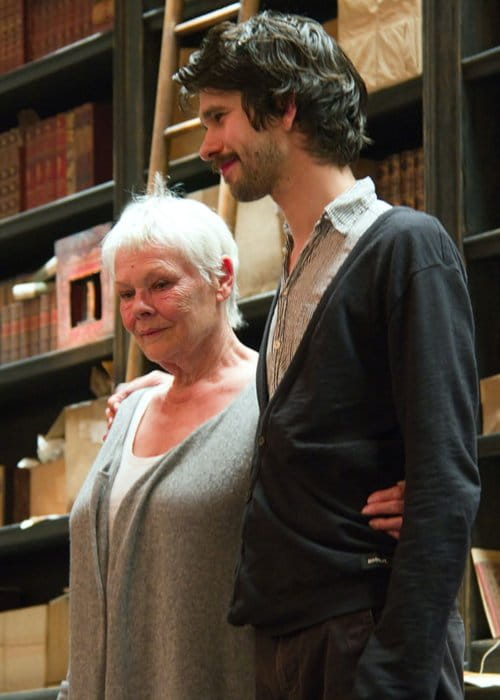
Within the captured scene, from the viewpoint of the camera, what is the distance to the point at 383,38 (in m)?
2.99

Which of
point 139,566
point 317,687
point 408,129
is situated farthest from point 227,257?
point 408,129

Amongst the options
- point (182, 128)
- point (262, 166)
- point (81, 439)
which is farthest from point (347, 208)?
point (81, 439)

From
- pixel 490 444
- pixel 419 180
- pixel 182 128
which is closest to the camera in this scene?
pixel 490 444

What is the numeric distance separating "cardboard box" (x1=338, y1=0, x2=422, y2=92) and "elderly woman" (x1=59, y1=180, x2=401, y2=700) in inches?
38.5

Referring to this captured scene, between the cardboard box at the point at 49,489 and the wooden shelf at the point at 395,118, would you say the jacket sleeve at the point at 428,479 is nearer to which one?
the wooden shelf at the point at 395,118

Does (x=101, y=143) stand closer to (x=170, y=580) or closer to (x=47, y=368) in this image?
(x=47, y=368)

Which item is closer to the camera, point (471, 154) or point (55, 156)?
point (471, 154)

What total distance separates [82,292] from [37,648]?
99 cm

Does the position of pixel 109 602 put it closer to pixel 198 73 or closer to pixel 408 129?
pixel 198 73

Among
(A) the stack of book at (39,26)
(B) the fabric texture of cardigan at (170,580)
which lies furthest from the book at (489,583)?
(A) the stack of book at (39,26)

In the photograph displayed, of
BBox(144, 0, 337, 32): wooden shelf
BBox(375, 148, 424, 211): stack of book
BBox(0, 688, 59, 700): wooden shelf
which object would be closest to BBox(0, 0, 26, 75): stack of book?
BBox(144, 0, 337, 32): wooden shelf

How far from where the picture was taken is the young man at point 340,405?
1348 mm

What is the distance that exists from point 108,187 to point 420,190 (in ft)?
3.51

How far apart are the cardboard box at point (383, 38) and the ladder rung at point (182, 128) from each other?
0.47 metres
